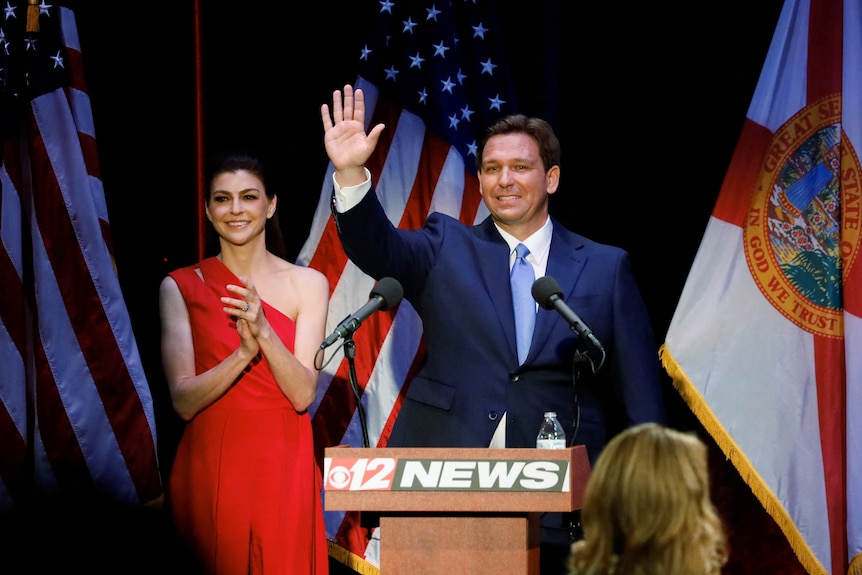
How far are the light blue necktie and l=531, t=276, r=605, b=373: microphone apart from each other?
19.7 inches

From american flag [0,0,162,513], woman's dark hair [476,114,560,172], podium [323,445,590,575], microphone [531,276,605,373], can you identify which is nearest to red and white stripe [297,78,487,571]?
american flag [0,0,162,513]

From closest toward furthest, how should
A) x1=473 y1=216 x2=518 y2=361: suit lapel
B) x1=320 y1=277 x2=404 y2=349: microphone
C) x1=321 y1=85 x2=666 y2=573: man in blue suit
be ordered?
x1=320 y1=277 x2=404 y2=349: microphone < x1=321 y1=85 x2=666 y2=573: man in blue suit < x1=473 y1=216 x2=518 y2=361: suit lapel

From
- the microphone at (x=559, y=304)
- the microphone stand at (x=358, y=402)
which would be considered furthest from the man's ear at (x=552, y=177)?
the microphone stand at (x=358, y=402)

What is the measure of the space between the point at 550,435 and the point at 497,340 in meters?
0.51

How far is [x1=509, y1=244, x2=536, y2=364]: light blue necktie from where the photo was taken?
3324 mm

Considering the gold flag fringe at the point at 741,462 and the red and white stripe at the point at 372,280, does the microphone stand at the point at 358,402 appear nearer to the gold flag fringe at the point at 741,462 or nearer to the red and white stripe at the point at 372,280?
the red and white stripe at the point at 372,280

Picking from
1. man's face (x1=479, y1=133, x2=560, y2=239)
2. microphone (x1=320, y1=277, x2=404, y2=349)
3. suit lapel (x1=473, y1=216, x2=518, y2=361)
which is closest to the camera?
microphone (x1=320, y1=277, x2=404, y2=349)

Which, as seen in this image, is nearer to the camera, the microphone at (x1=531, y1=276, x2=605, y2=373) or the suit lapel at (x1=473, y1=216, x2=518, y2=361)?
the microphone at (x1=531, y1=276, x2=605, y2=373)

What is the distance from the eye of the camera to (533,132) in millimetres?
3588

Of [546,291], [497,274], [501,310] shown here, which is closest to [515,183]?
[497,274]

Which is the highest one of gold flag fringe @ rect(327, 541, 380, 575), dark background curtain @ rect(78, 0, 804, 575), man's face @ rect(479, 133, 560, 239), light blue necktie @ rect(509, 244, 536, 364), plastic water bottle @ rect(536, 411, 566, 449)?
dark background curtain @ rect(78, 0, 804, 575)

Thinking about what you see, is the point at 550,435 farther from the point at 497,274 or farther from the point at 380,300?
the point at 497,274

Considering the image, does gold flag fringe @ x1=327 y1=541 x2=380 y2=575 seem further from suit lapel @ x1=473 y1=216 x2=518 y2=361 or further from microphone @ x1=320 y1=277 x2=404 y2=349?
microphone @ x1=320 y1=277 x2=404 y2=349

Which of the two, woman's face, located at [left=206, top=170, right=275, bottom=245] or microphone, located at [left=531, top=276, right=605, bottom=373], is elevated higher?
woman's face, located at [left=206, top=170, right=275, bottom=245]
